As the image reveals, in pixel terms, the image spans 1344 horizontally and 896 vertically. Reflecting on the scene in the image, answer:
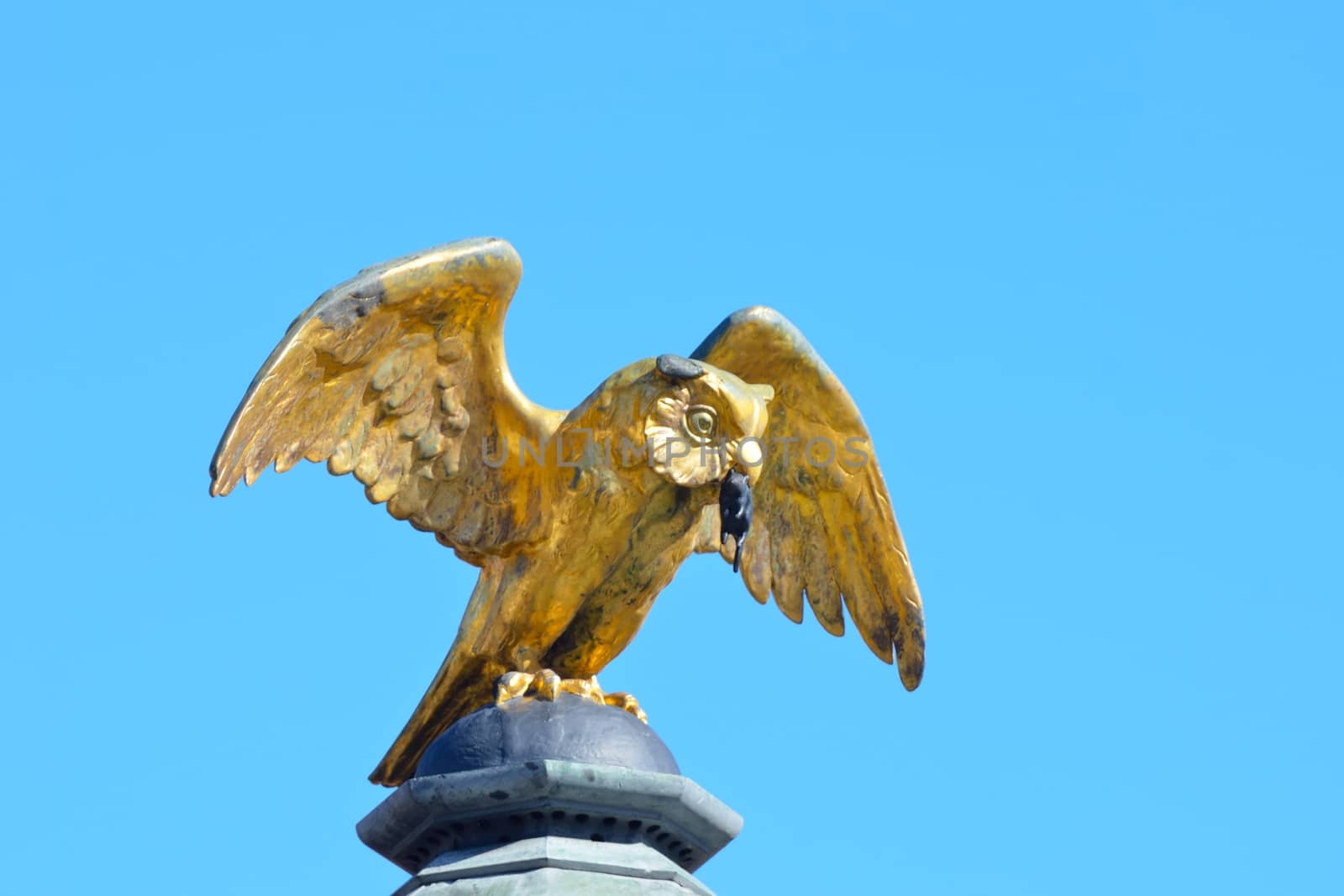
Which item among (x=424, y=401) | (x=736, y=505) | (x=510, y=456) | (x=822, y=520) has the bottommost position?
(x=736, y=505)

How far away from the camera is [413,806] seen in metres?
9.87

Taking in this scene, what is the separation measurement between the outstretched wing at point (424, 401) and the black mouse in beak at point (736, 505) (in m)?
0.72

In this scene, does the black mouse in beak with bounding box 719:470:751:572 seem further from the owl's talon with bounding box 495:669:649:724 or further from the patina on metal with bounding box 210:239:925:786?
the owl's talon with bounding box 495:669:649:724

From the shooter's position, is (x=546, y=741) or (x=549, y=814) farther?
(x=546, y=741)

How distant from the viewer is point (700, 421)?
10.9 metres

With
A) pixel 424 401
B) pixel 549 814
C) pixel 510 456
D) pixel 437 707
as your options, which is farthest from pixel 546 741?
pixel 424 401

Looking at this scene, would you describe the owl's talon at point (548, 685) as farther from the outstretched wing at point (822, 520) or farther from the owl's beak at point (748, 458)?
the outstretched wing at point (822, 520)

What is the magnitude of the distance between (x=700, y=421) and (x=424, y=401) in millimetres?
1117

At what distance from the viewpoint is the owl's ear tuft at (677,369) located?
1080 centimetres

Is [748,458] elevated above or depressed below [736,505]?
above

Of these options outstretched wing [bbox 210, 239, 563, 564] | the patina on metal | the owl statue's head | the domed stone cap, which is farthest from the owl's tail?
the owl statue's head

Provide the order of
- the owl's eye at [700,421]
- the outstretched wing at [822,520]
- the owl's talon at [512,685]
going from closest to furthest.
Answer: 1. the owl's talon at [512,685]
2. the owl's eye at [700,421]
3. the outstretched wing at [822,520]

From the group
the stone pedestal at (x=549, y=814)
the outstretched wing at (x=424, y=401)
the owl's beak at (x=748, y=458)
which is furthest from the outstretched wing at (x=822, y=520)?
the stone pedestal at (x=549, y=814)

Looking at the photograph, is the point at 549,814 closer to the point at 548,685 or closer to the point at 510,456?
the point at 548,685
